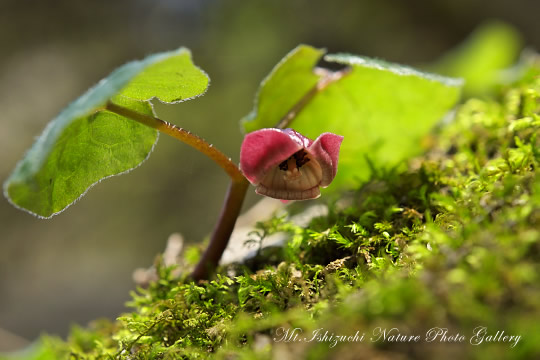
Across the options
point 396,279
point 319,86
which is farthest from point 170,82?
point 396,279

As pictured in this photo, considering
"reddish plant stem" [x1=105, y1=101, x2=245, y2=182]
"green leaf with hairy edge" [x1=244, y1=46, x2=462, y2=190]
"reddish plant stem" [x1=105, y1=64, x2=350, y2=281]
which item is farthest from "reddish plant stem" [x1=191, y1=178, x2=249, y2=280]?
"green leaf with hairy edge" [x1=244, y1=46, x2=462, y2=190]

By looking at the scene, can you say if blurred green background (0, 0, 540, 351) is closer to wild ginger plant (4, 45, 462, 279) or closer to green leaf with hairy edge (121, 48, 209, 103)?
wild ginger plant (4, 45, 462, 279)

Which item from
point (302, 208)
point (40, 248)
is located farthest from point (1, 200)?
point (302, 208)

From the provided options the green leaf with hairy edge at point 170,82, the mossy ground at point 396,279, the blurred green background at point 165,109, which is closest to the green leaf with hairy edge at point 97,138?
the green leaf with hairy edge at point 170,82

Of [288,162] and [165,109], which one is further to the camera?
[165,109]

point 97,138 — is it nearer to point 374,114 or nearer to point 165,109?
point 374,114

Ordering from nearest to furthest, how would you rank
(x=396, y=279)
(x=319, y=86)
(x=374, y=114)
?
(x=396, y=279) → (x=319, y=86) → (x=374, y=114)

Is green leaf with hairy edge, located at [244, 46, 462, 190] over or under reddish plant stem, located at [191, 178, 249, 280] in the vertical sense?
over

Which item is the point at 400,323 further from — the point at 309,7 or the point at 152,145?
the point at 309,7
